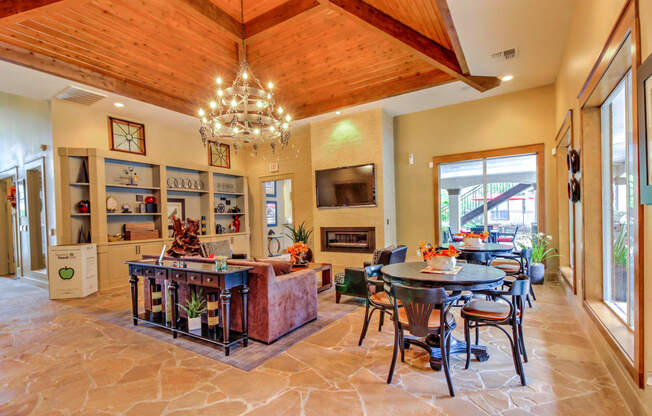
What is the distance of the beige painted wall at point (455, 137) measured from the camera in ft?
18.4

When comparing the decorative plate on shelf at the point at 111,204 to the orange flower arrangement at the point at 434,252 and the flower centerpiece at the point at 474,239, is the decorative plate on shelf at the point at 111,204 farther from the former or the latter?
the flower centerpiece at the point at 474,239

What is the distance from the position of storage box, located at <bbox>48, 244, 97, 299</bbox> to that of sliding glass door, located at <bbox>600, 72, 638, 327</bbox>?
7222mm

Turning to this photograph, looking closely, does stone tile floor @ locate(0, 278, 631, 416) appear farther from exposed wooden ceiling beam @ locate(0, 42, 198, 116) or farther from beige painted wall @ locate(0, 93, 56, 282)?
exposed wooden ceiling beam @ locate(0, 42, 198, 116)

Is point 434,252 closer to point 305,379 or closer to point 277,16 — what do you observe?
point 305,379

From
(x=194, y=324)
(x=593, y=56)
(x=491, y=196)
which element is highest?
(x=593, y=56)

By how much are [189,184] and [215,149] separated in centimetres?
130

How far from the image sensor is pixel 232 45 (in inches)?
204

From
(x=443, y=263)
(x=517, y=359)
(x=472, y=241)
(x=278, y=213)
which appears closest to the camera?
(x=517, y=359)

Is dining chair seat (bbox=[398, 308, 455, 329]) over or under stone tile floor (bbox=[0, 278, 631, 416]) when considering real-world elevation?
over

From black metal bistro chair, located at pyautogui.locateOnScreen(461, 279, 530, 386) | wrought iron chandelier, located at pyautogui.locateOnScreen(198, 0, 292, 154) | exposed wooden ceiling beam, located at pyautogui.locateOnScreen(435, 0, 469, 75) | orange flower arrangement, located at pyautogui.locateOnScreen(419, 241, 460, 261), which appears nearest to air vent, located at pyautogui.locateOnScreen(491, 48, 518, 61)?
exposed wooden ceiling beam, located at pyautogui.locateOnScreen(435, 0, 469, 75)

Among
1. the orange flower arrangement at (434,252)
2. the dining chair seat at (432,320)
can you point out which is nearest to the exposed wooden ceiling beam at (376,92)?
the orange flower arrangement at (434,252)

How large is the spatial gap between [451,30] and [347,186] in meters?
3.84

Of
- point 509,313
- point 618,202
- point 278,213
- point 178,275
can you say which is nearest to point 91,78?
point 178,275

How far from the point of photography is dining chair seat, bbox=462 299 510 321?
7.94ft
